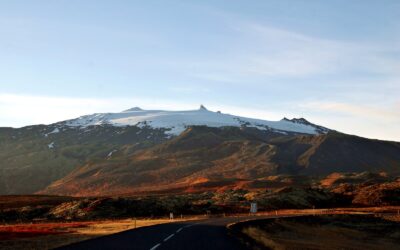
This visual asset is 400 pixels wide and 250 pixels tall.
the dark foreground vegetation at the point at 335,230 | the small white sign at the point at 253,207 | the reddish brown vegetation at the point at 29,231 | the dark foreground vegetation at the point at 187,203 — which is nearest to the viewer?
the reddish brown vegetation at the point at 29,231

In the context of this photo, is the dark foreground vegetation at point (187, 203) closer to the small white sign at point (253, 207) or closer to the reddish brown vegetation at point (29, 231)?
the small white sign at point (253, 207)

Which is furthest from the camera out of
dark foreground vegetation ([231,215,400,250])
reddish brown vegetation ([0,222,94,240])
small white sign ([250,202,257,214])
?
small white sign ([250,202,257,214])

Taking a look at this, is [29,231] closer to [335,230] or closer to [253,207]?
[335,230]

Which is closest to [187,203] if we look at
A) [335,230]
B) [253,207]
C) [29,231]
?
[253,207]

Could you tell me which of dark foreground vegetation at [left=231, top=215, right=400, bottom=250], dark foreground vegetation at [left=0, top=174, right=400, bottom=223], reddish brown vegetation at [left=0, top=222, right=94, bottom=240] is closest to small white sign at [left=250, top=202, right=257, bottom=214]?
dark foreground vegetation at [left=0, top=174, right=400, bottom=223]

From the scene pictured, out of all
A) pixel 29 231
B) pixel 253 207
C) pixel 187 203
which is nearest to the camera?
pixel 29 231

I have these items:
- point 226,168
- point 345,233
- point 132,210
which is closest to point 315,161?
point 226,168

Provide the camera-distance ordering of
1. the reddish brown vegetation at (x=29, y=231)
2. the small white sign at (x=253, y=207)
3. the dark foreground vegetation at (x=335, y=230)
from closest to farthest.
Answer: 1. the reddish brown vegetation at (x=29, y=231)
2. the dark foreground vegetation at (x=335, y=230)
3. the small white sign at (x=253, y=207)

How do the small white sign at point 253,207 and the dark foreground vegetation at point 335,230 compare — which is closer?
the dark foreground vegetation at point 335,230

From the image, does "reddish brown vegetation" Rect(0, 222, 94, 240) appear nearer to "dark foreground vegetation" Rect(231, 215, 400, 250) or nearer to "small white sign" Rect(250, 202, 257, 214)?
"dark foreground vegetation" Rect(231, 215, 400, 250)

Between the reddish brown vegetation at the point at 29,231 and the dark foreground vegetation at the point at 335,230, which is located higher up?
the reddish brown vegetation at the point at 29,231

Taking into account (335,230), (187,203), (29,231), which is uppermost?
(29,231)

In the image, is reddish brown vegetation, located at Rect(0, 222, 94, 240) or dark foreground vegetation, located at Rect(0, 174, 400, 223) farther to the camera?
dark foreground vegetation, located at Rect(0, 174, 400, 223)

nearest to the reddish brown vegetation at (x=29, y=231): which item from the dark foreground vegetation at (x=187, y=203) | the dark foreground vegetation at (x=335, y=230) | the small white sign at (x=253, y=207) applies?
the dark foreground vegetation at (x=335, y=230)
